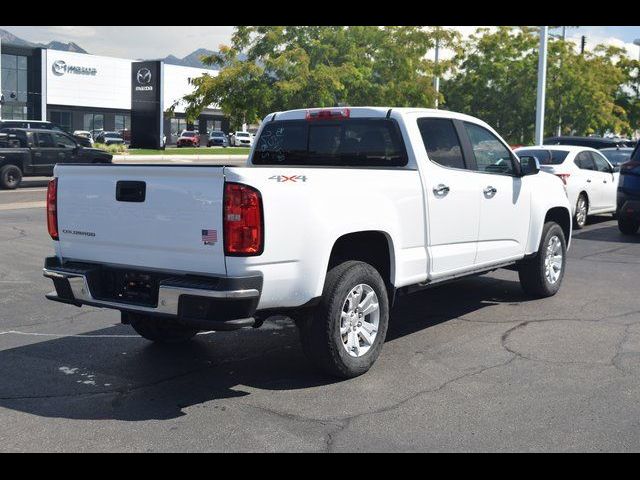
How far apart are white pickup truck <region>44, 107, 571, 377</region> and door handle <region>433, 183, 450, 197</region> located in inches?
1.1

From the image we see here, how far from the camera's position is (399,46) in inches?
1097

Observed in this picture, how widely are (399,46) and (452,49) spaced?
2.82m

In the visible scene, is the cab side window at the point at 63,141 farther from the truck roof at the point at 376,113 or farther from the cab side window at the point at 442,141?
the cab side window at the point at 442,141

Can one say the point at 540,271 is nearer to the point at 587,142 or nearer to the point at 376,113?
the point at 376,113

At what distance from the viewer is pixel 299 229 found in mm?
5211

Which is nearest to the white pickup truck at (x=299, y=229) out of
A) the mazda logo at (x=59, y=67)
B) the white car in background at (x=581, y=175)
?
the white car in background at (x=581, y=175)

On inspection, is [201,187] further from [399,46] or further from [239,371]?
[399,46]

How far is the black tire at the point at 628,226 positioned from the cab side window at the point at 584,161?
1497 millimetres

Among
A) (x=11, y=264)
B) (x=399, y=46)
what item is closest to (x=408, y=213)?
(x=11, y=264)

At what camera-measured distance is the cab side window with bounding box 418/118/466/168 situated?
6820 millimetres

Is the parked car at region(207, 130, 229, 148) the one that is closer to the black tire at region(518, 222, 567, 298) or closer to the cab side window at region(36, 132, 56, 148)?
the cab side window at region(36, 132, 56, 148)

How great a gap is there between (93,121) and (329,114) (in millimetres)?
68716

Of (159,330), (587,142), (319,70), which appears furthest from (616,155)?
(159,330)
